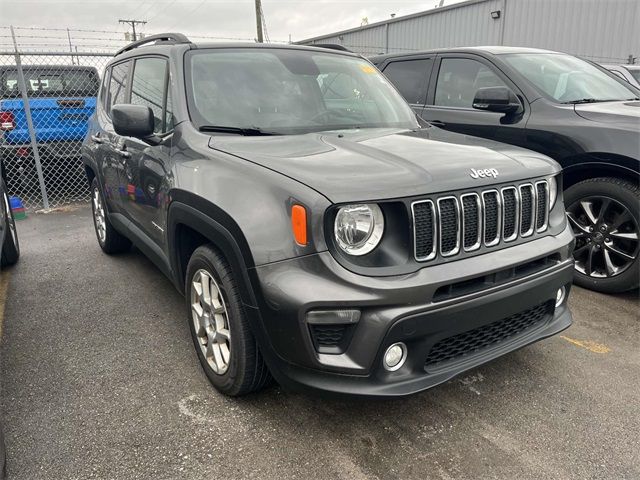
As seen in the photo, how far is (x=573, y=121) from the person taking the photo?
398 cm

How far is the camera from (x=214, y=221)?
7.66 ft

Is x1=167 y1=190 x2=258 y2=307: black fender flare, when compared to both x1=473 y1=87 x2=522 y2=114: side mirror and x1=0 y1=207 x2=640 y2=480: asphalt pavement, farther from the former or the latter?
x1=473 y1=87 x2=522 y2=114: side mirror

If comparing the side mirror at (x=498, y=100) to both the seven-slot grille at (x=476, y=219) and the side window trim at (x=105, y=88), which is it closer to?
the seven-slot grille at (x=476, y=219)

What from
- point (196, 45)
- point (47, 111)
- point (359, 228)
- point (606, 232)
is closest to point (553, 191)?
point (359, 228)

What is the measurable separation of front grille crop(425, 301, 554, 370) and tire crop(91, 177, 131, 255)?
10.9 ft

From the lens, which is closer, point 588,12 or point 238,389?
point 238,389

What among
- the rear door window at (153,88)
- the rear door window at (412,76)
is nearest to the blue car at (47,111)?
the rear door window at (153,88)

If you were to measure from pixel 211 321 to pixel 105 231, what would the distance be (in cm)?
273

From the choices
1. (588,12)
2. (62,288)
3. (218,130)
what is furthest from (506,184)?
(588,12)

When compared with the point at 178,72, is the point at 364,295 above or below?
below

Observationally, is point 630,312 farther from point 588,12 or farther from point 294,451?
point 588,12

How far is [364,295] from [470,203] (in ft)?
2.21

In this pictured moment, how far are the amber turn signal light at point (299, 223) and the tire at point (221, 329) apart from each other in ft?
1.48

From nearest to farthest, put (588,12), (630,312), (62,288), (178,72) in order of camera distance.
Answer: (178,72)
(630,312)
(62,288)
(588,12)
